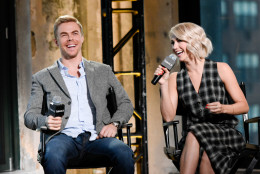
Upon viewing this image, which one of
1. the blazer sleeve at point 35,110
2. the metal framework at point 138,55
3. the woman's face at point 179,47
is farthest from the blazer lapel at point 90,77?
the metal framework at point 138,55

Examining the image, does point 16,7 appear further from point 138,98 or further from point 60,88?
point 60,88

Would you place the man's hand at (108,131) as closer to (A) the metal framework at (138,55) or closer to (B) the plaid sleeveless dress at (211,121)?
(B) the plaid sleeveless dress at (211,121)

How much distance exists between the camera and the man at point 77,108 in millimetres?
2486

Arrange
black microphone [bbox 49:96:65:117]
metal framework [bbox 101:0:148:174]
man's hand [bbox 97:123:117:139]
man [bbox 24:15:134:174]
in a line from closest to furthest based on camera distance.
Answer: black microphone [bbox 49:96:65:117]
man [bbox 24:15:134:174]
man's hand [bbox 97:123:117:139]
metal framework [bbox 101:0:148:174]

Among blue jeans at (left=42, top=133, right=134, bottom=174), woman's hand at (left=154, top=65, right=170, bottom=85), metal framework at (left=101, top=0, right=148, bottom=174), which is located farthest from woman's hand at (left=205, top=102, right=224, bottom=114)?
metal framework at (left=101, top=0, right=148, bottom=174)

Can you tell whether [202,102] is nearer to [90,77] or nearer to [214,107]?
[214,107]

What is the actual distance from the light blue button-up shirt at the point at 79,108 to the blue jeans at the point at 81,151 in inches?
1.9

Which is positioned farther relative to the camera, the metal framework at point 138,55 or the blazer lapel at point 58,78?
the metal framework at point 138,55

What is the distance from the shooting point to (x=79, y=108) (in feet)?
8.77

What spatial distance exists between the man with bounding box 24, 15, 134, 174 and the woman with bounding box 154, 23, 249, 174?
36cm

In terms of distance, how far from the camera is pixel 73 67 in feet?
9.14

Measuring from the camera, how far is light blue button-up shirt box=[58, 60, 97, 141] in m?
2.65

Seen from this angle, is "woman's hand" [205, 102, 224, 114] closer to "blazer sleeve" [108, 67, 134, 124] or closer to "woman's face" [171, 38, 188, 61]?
"woman's face" [171, 38, 188, 61]

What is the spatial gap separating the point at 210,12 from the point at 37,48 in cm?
216
